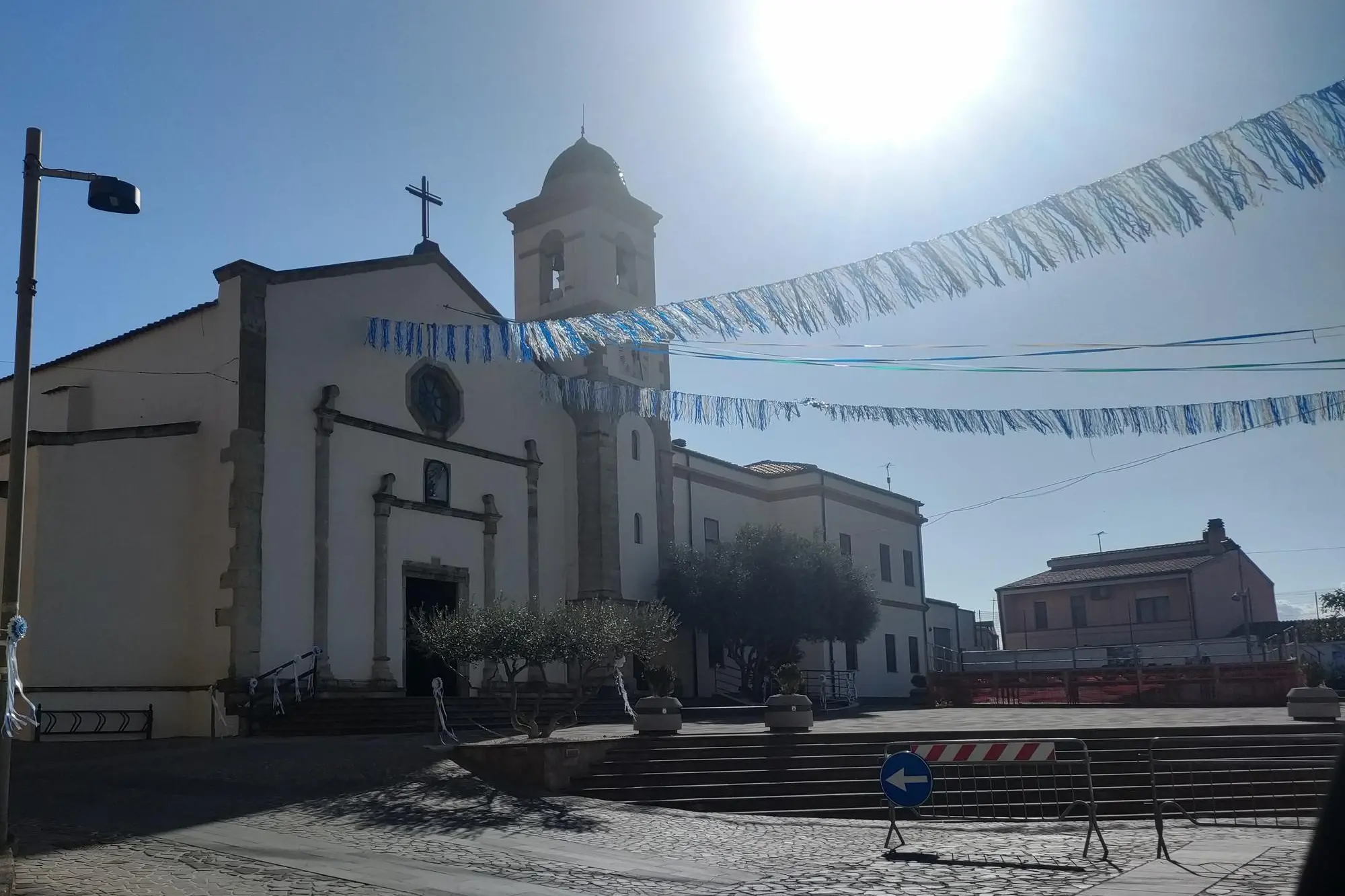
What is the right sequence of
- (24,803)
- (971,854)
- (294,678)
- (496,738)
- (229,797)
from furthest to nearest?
1. (294,678)
2. (496,738)
3. (229,797)
4. (24,803)
5. (971,854)

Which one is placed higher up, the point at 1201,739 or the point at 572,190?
the point at 572,190

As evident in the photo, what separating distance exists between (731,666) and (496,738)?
56.4 feet

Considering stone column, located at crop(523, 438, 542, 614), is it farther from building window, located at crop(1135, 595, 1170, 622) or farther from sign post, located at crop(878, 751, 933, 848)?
building window, located at crop(1135, 595, 1170, 622)

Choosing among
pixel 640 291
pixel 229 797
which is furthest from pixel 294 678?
pixel 640 291

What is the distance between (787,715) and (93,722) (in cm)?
1156

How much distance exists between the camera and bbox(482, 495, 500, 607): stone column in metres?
27.0

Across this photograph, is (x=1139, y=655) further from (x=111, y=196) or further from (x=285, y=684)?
(x=111, y=196)

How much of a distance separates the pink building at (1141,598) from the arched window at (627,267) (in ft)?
93.7

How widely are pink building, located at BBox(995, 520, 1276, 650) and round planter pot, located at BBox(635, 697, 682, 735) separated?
120ft

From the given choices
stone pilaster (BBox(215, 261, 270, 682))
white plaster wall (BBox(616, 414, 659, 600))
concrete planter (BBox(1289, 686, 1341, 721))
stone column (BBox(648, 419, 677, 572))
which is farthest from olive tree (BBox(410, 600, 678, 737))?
stone column (BBox(648, 419, 677, 572))

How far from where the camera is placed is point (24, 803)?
477 inches

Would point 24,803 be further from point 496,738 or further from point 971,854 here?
point 971,854

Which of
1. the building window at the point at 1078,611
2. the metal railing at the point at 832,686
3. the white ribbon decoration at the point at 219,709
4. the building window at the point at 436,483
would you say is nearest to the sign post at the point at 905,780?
the white ribbon decoration at the point at 219,709

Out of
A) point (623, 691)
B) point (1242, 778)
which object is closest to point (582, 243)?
point (623, 691)
